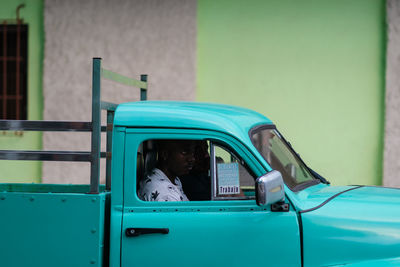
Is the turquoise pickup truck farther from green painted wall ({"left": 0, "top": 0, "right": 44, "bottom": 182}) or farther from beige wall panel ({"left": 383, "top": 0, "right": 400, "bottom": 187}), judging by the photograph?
green painted wall ({"left": 0, "top": 0, "right": 44, "bottom": 182})

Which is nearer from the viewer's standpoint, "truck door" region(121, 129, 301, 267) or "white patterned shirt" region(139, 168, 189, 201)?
"truck door" region(121, 129, 301, 267)

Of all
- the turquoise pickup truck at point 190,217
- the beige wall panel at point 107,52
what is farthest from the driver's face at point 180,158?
the beige wall panel at point 107,52

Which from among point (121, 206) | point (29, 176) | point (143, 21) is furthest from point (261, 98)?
point (121, 206)

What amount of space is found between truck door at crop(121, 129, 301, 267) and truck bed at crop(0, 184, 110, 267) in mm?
166

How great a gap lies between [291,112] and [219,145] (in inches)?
196

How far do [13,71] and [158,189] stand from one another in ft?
18.8

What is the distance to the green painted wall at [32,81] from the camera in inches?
320

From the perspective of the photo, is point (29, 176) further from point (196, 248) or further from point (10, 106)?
point (196, 248)

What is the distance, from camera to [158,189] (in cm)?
327

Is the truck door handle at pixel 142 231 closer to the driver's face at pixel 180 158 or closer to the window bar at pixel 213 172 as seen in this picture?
the window bar at pixel 213 172

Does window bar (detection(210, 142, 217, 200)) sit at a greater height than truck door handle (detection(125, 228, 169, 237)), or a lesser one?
greater

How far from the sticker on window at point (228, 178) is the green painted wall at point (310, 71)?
16.1 ft

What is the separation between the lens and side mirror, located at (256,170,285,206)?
8.91ft

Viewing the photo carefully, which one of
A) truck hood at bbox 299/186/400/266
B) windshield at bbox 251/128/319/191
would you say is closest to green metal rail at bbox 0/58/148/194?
windshield at bbox 251/128/319/191
